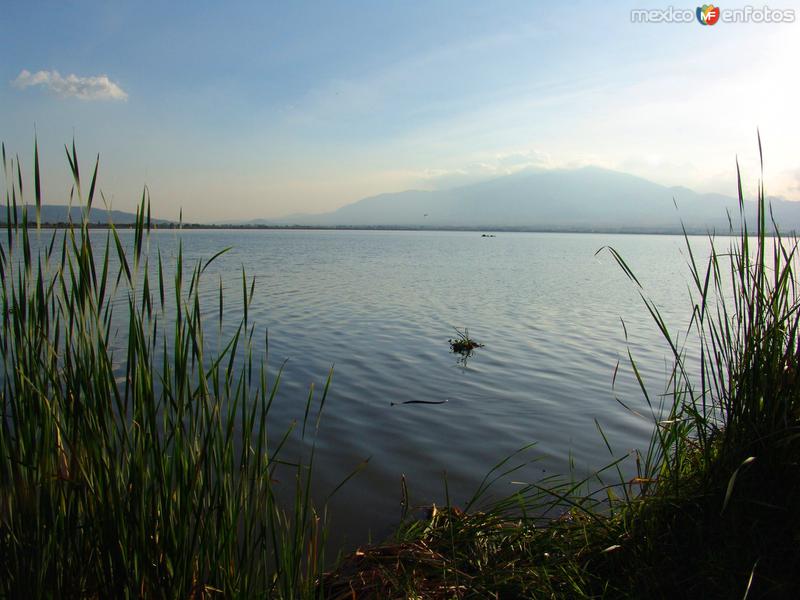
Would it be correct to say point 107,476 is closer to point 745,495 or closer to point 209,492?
point 209,492

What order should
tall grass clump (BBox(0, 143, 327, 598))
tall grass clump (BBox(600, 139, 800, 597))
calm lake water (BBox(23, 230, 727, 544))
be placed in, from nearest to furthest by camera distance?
tall grass clump (BBox(0, 143, 327, 598))
tall grass clump (BBox(600, 139, 800, 597))
calm lake water (BBox(23, 230, 727, 544))

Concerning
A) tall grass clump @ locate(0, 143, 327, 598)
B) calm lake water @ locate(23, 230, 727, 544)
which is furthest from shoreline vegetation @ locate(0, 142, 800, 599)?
calm lake water @ locate(23, 230, 727, 544)

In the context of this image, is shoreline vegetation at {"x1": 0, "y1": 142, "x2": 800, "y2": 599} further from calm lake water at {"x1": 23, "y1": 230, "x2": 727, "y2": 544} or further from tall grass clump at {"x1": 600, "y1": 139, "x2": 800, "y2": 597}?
calm lake water at {"x1": 23, "y1": 230, "x2": 727, "y2": 544}

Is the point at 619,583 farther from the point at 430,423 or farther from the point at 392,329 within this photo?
the point at 392,329

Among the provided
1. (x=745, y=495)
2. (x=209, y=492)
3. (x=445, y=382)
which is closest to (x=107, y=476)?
(x=209, y=492)

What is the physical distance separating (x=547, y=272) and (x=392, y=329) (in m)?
19.8

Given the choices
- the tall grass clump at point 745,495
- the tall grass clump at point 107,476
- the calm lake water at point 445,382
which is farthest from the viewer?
the calm lake water at point 445,382

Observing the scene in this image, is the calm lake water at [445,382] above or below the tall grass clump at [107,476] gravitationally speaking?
below

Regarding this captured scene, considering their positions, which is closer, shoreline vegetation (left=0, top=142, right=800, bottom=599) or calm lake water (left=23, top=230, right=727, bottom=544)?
shoreline vegetation (left=0, top=142, right=800, bottom=599)

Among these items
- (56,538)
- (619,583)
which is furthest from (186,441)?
(619,583)

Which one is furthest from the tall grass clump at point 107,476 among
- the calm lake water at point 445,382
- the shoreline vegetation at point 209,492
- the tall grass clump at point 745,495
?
the tall grass clump at point 745,495

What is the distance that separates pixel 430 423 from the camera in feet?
23.3

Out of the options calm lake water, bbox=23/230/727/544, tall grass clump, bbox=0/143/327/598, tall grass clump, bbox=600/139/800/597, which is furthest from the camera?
calm lake water, bbox=23/230/727/544

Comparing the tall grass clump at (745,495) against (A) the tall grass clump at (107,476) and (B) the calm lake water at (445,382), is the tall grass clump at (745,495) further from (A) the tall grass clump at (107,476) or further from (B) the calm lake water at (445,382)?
(A) the tall grass clump at (107,476)
